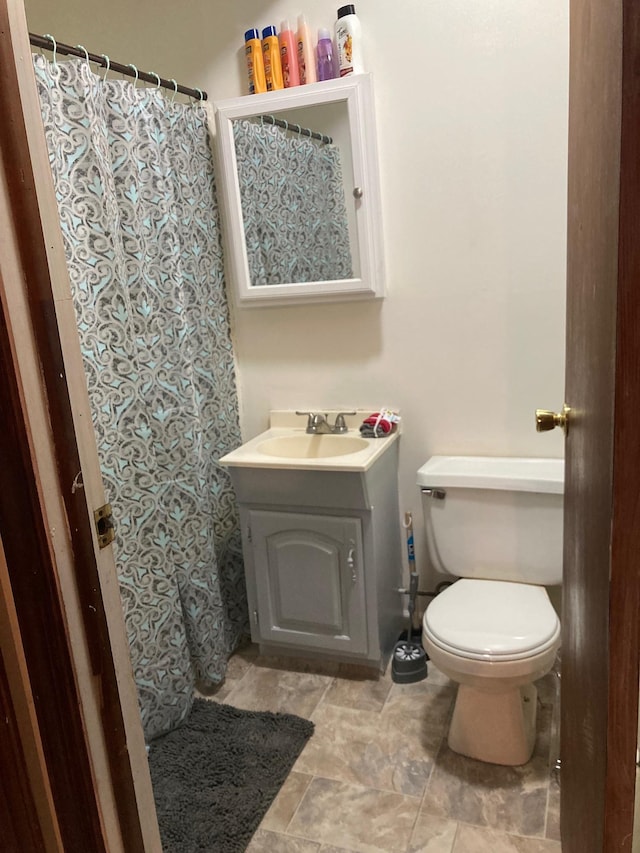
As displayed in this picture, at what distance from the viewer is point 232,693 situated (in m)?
2.25

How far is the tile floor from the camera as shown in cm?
162

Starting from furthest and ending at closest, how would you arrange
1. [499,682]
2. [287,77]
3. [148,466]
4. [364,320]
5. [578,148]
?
1. [364,320]
2. [287,77]
3. [148,466]
4. [499,682]
5. [578,148]

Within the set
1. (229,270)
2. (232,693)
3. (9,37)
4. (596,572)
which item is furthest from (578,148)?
(232,693)

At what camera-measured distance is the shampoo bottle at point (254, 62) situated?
2133 millimetres

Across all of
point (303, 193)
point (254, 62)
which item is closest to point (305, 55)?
point (254, 62)

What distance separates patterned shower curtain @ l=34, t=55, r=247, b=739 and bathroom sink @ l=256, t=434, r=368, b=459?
0.20 m

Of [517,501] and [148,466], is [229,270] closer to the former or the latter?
[148,466]

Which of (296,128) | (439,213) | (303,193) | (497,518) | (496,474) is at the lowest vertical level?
(497,518)

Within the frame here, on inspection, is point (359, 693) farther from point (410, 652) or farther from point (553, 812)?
point (553, 812)

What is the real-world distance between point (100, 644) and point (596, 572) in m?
0.70

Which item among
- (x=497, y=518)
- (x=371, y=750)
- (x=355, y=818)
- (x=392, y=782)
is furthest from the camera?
(x=497, y=518)

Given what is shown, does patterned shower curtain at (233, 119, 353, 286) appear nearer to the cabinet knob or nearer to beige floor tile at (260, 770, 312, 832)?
the cabinet knob

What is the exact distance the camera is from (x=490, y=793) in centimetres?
175

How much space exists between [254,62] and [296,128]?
254 mm
